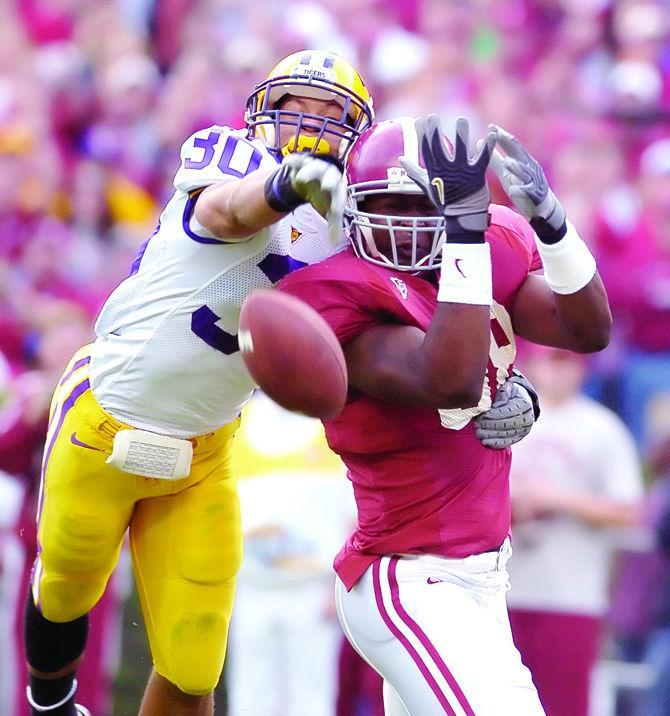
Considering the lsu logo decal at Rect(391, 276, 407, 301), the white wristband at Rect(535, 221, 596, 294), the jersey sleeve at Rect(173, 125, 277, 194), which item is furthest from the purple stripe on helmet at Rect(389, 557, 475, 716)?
the jersey sleeve at Rect(173, 125, 277, 194)

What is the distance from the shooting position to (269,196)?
104 inches

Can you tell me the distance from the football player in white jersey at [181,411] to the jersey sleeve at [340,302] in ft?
0.56

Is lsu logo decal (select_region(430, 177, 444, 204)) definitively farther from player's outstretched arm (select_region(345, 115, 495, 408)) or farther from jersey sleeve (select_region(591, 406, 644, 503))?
jersey sleeve (select_region(591, 406, 644, 503))

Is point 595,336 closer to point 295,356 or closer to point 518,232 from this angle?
point 518,232

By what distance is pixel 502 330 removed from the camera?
2.98 meters

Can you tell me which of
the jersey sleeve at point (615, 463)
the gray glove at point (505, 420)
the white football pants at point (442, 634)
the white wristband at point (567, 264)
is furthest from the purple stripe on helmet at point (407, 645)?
the jersey sleeve at point (615, 463)

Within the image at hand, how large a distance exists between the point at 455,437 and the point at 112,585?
2.23 metres

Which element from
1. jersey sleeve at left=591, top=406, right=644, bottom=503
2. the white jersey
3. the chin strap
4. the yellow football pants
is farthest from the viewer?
jersey sleeve at left=591, top=406, right=644, bottom=503

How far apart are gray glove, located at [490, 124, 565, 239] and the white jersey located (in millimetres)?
465

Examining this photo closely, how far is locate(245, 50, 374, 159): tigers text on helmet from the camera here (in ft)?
10.3

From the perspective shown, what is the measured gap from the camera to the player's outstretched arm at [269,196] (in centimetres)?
256

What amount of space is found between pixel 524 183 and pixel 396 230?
273mm

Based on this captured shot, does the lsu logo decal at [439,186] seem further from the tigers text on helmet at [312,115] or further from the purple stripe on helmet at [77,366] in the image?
the purple stripe on helmet at [77,366]

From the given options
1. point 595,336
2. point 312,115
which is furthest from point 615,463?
point 312,115
